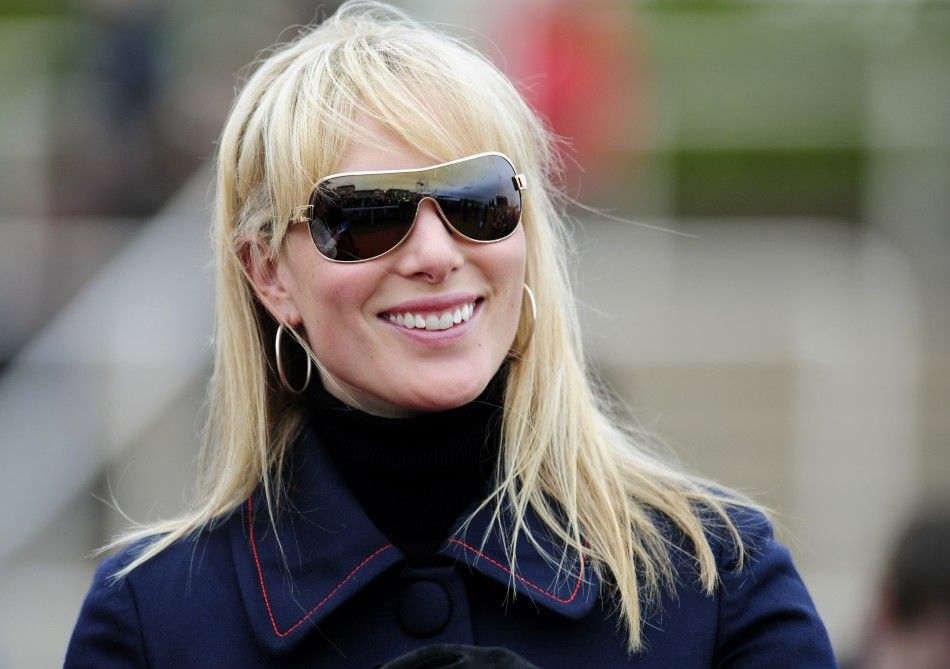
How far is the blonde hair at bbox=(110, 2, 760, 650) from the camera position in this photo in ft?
8.34

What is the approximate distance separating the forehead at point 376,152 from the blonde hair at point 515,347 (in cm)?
1

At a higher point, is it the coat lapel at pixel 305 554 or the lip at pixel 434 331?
the lip at pixel 434 331

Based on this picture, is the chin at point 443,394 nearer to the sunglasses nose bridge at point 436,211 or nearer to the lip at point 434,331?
the lip at point 434,331

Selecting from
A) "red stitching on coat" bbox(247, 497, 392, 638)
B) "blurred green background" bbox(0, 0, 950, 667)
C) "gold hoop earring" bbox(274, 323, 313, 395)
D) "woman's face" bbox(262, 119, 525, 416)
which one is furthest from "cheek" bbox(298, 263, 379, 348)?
"blurred green background" bbox(0, 0, 950, 667)

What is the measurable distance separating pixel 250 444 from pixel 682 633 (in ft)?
3.00

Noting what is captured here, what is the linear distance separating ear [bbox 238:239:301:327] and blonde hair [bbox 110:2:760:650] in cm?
A: 2

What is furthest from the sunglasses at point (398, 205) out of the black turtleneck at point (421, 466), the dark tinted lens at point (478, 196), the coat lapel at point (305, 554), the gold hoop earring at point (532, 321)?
the coat lapel at point (305, 554)

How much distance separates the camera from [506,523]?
2588mm

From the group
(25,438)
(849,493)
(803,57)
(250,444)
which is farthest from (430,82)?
(803,57)

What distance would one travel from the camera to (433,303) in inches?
99.3

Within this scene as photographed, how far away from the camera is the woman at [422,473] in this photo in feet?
8.19

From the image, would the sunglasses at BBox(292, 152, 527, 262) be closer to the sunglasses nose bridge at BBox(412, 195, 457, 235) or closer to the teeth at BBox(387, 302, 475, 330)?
the sunglasses nose bridge at BBox(412, 195, 457, 235)

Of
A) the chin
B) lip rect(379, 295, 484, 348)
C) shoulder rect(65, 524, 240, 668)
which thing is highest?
lip rect(379, 295, 484, 348)

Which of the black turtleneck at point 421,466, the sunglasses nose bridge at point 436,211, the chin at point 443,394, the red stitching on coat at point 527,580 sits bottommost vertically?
the red stitching on coat at point 527,580
